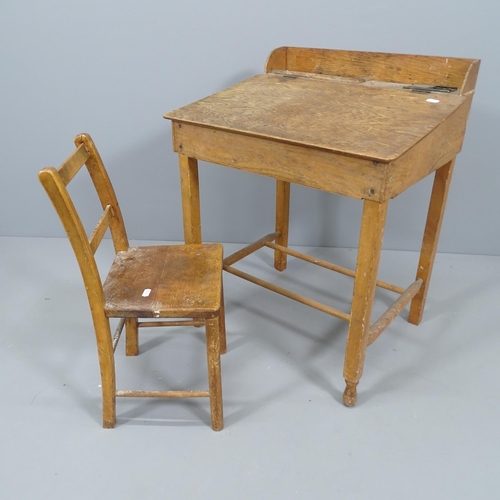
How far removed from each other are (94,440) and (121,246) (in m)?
0.69

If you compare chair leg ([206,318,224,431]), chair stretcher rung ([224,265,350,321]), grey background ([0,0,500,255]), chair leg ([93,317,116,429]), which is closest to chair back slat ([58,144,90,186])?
chair leg ([93,317,116,429])

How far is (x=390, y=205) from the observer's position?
2799mm

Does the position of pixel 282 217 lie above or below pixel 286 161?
below

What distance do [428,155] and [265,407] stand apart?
1.05m

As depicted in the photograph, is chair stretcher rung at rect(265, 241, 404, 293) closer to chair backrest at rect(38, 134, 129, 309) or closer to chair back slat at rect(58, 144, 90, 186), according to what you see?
chair backrest at rect(38, 134, 129, 309)

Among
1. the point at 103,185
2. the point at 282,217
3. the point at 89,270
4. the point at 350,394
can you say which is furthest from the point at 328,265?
the point at 89,270

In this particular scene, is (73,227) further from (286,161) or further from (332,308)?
(332,308)

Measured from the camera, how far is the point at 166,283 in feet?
5.71

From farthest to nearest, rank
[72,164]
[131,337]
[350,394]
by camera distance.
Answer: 1. [131,337]
2. [350,394]
3. [72,164]

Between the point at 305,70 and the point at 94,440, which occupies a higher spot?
the point at 305,70

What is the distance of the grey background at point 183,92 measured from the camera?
2.41 meters

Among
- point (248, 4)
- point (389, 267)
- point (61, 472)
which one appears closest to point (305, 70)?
point (248, 4)

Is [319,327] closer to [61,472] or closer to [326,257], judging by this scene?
[326,257]

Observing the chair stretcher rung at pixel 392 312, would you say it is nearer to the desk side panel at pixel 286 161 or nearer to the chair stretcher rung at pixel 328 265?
the chair stretcher rung at pixel 328 265
